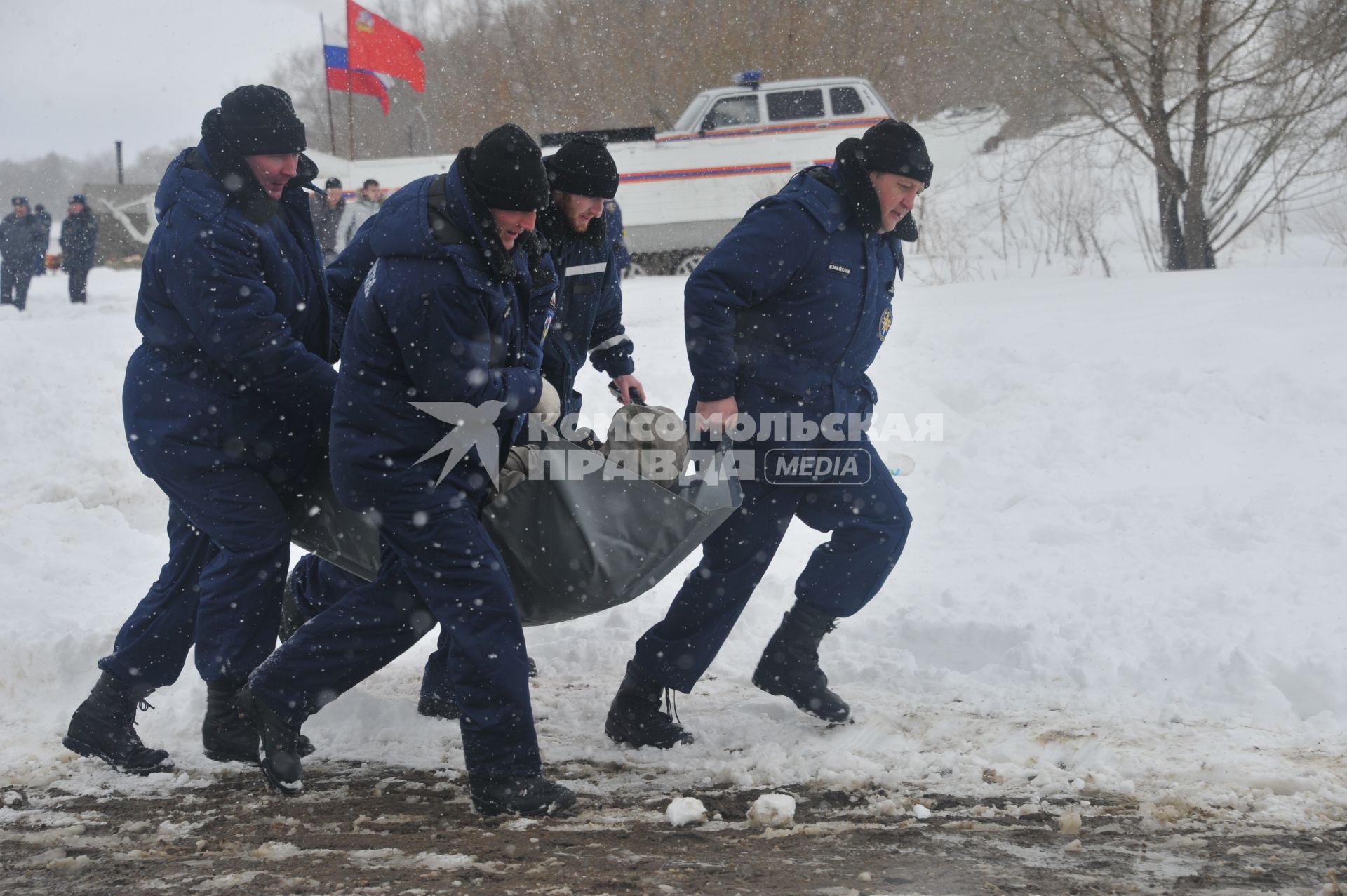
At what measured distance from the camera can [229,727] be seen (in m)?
3.44

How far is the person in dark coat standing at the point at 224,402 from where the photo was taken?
3.22 metres

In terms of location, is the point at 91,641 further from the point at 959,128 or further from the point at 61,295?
the point at 61,295

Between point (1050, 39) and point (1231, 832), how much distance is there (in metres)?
9.55

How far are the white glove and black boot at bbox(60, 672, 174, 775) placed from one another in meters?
1.57

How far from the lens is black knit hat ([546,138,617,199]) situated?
356 cm

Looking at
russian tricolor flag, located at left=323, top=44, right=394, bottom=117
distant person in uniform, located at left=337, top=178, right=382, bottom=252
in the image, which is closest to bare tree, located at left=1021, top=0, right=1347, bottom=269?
distant person in uniform, located at left=337, top=178, right=382, bottom=252

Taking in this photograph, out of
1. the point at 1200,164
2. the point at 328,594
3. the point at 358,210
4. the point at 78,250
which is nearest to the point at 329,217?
the point at 358,210

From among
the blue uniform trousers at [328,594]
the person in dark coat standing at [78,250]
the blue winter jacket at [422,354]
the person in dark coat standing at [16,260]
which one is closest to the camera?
the blue winter jacket at [422,354]

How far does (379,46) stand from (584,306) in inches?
566

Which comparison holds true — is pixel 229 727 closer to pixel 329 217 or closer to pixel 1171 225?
pixel 1171 225

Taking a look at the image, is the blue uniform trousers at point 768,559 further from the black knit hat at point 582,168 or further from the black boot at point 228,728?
the black boot at point 228,728

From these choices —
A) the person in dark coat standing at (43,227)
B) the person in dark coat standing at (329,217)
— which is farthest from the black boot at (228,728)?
the person in dark coat standing at (43,227)

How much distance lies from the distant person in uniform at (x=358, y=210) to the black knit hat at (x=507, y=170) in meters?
9.92

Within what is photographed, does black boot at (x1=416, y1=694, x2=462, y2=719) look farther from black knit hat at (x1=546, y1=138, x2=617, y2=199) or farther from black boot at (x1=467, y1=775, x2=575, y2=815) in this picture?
black knit hat at (x1=546, y1=138, x2=617, y2=199)
